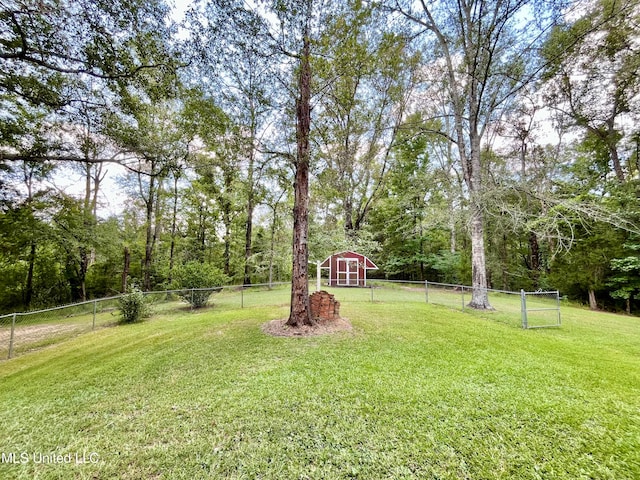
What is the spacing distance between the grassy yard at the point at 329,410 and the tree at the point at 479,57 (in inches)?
177

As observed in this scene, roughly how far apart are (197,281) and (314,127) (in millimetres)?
7694

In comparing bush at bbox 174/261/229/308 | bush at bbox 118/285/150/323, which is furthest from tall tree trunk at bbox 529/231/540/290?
bush at bbox 118/285/150/323

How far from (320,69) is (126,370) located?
7450 millimetres

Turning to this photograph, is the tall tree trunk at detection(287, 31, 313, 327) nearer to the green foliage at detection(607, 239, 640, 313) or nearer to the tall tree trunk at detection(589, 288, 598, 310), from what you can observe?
the green foliage at detection(607, 239, 640, 313)

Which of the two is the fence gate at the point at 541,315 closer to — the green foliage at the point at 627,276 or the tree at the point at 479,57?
the tree at the point at 479,57

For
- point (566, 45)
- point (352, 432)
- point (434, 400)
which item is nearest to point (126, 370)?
point (352, 432)

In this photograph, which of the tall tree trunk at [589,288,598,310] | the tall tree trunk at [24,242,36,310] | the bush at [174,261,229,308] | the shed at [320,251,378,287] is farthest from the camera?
the shed at [320,251,378,287]

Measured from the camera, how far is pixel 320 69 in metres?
5.98

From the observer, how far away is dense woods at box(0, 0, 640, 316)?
5.27 m

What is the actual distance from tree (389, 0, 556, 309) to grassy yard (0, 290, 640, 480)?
14.8ft

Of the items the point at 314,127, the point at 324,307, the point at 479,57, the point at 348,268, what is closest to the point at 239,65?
the point at 314,127

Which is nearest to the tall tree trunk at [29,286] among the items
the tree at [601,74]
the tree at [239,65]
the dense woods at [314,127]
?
the dense woods at [314,127]

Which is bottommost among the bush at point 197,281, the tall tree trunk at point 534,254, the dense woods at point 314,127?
the bush at point 197,281

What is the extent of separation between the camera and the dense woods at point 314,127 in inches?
208
